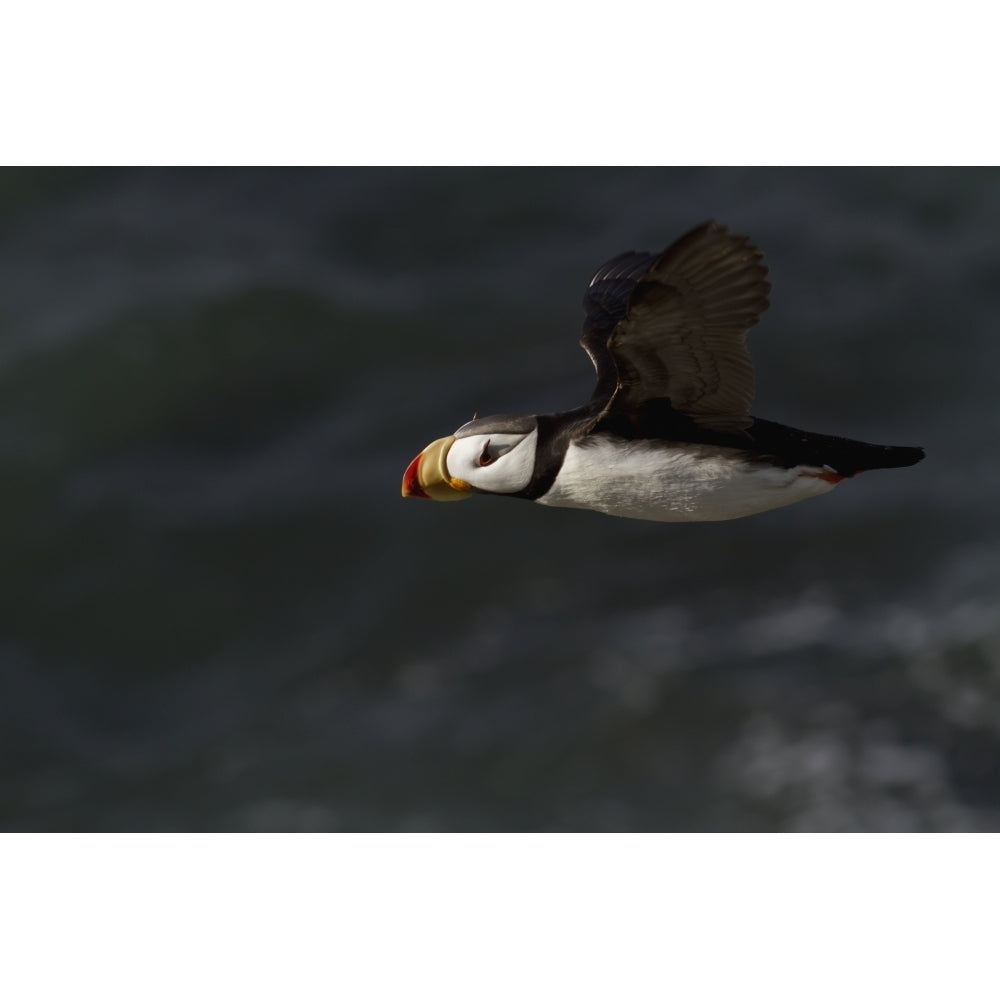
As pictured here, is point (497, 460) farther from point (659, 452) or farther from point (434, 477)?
point (659, 452)

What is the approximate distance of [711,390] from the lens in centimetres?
539

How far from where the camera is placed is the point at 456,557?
46.0 feet

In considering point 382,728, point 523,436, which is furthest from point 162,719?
point 523,436

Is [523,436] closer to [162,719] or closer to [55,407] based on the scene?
[162,719]

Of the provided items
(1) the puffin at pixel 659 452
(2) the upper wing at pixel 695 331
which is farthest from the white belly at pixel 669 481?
(2) the upper wing at pixel 695 331

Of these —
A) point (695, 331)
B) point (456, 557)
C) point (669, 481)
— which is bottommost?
point (669, 481)

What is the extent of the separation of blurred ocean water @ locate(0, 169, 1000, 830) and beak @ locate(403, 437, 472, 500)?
24.6ft

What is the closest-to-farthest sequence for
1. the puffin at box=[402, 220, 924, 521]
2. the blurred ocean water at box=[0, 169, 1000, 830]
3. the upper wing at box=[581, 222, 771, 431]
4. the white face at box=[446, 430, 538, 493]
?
1. the upper wing at box=[581, 222, 771, 431]
2. the puffin at box=[402, 220, 924, 521]
3. the white face at box=[446, 430, 538, 493]
4. the blurred ocean water at box=[0, 169, 1000, 830]

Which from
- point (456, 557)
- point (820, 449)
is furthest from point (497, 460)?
point (456, 557)

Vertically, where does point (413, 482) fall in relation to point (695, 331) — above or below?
below

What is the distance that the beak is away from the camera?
5496 mm

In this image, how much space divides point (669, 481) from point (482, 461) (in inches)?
24.8

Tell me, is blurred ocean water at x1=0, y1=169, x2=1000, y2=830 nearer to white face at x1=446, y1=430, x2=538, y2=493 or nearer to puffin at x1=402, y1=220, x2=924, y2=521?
puffin at x1=402, y1=220, x2=924, y2=521

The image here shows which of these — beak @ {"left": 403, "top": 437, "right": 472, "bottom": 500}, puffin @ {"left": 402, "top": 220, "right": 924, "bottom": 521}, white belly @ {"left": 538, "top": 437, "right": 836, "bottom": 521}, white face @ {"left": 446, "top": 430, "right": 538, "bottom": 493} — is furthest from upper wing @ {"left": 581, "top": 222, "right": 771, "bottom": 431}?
beak @ {"left": 403, "top": 437, "right": 472, "bottom": 500}
